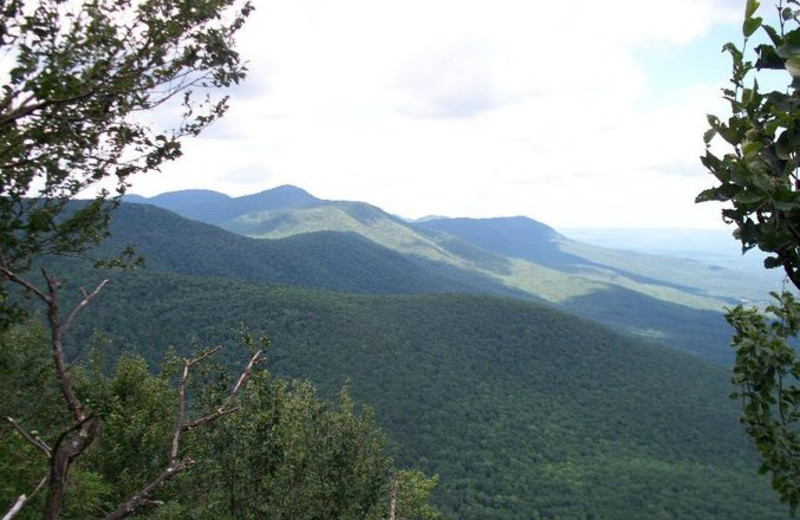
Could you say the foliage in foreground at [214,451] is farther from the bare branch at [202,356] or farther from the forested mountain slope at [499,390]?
the forested mountain slope at [499,390]

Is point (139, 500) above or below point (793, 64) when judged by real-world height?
below

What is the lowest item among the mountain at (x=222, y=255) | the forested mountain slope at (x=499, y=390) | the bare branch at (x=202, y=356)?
the forested mountain slope at (x=499, y=390)

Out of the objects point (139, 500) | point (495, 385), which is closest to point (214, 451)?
point (139, 500)

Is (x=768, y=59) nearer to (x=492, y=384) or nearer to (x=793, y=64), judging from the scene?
(x=793, y=64)

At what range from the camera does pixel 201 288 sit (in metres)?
99.1

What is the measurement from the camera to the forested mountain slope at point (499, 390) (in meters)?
73.3

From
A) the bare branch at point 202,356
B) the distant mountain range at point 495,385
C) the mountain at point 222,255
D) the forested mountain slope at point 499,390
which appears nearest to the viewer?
the bare branch at point 202,356

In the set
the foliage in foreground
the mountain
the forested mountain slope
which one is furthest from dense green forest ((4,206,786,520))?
the foliage in foreground

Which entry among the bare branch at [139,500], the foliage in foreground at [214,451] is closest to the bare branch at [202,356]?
the bare branch at [139,500]

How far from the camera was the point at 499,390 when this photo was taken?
101m

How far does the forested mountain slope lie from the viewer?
73.3 metres

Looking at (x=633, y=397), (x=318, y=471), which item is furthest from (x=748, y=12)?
(x=633, y=397)

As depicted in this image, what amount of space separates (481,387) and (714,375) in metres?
52.4

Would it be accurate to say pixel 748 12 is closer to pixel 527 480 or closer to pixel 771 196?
pixel 771 196
